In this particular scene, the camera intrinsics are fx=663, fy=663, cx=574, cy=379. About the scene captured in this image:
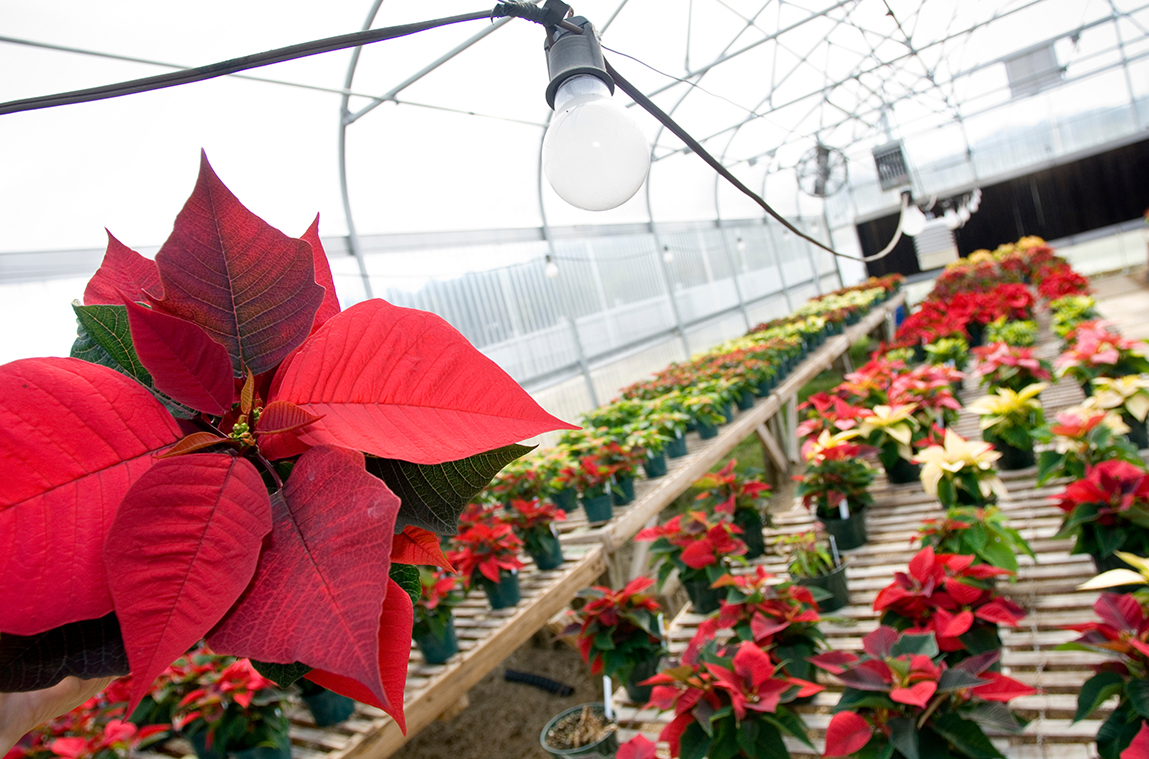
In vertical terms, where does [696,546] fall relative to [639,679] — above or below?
above

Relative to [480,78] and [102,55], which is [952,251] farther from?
[102,55]

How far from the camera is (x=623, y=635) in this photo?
2.16 meters

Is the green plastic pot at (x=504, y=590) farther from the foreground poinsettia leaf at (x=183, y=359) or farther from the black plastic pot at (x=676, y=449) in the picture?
the foreground poinsettia leaf at (x=183, y=359)

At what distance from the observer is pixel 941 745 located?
4.47 ft

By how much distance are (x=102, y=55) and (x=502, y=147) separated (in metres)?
3.34

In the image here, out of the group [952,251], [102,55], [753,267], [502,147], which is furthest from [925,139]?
[102,55]

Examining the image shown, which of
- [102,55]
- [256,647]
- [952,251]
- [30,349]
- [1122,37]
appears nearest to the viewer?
[256,647]

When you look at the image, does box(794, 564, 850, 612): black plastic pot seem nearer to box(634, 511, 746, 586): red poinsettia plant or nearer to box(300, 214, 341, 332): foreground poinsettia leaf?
box(634, 511, 746, 586): red poinsettia plant

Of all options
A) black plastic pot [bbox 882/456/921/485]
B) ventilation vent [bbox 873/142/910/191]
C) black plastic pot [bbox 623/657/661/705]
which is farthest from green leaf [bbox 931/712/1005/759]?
ventilation vent [bbox 873/142/910/191]

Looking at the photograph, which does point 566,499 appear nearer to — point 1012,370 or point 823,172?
point 1012,370

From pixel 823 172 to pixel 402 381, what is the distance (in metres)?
6.27

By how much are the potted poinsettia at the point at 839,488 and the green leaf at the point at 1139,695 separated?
4.43 feet

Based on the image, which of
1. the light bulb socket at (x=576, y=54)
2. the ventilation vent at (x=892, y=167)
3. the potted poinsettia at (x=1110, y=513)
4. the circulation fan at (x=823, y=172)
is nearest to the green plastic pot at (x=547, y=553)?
the potted poinsettia at (x=1110, y=513)

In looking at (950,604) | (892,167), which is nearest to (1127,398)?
(950,604)
